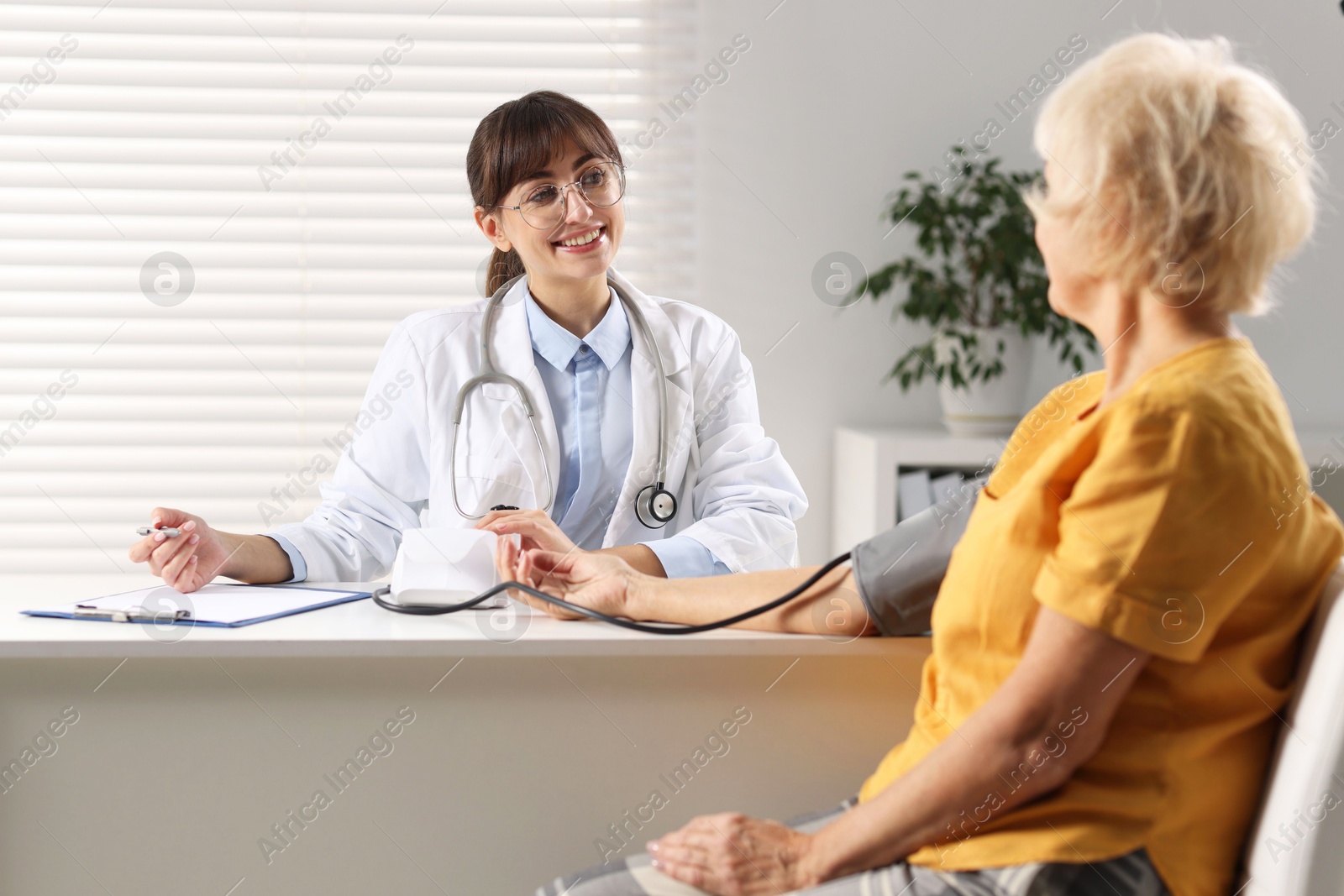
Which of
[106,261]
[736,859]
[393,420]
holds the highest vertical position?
[106,261]

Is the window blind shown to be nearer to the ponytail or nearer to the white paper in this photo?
the ponytail

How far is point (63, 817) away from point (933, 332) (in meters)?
2.42

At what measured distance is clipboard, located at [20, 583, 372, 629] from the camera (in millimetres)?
1209

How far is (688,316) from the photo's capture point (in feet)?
6.57

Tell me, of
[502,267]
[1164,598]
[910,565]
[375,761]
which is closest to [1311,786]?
[1164,598]

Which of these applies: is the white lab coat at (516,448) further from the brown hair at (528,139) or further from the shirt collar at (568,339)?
the brown hair at (528,139)

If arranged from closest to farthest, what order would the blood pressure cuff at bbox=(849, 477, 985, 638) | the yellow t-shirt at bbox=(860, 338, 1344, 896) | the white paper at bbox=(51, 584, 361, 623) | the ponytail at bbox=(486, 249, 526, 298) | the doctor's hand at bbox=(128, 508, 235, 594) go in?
the yellow t-shirt at bbox=(860, 338, 1344, 896), the blood pressure cuff at bbox=(849, 477, 985, 638), the white paper at bbox=(51, 584, 361, 623), the doctor's hand at bbox=(128, 508, 235, 594), the ponytail at bbox=(486, 249, 526, 298)

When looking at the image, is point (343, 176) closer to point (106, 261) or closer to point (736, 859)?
point (106, 261)

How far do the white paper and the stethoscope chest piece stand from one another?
514mm

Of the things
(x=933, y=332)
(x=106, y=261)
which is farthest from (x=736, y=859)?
(x=106, y=261)

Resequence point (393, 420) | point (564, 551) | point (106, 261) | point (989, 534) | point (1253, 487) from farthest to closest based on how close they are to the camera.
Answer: point (106, 261)
point (393, 420)
point (564, 551)
point (989, 534)
point (1253, 487)

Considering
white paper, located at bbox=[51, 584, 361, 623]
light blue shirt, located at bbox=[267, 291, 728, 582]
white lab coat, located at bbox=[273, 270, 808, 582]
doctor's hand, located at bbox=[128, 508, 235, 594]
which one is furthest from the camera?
light blue shirt, located at bbox=[267, 291, 728, 582]

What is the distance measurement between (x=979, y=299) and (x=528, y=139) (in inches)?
59.7

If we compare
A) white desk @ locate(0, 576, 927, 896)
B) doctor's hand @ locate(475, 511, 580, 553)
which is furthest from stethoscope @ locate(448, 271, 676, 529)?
white desk @ locate(0, 576, 927, 896)
